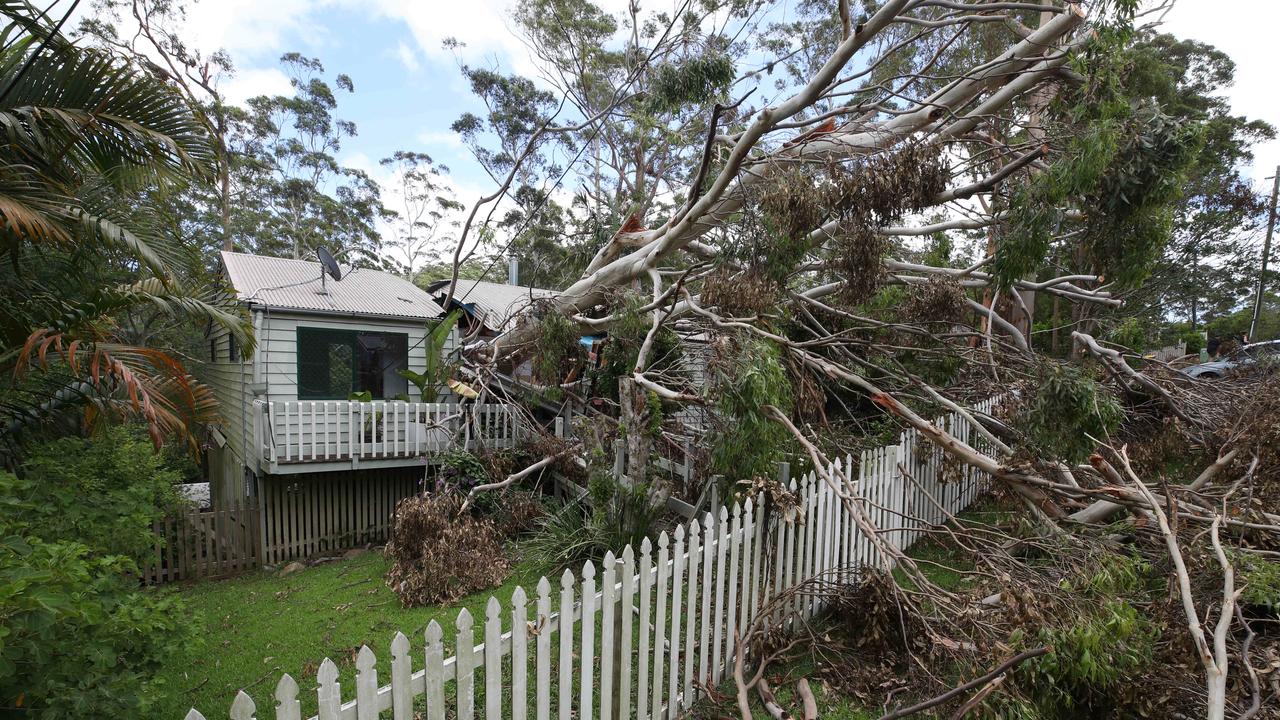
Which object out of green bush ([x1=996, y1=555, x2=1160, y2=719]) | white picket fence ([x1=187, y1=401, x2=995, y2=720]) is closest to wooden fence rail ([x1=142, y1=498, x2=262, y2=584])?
white picket fence ([x1=187, y1=401, x2=995, y2=720])

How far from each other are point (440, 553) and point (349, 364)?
6905mm

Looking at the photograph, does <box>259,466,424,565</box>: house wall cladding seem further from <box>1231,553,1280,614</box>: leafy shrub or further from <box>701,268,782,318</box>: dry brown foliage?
<box>1231,553,1280,614</box>: leafy shrub

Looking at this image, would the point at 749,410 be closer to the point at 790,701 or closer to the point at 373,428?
the point at 790,701

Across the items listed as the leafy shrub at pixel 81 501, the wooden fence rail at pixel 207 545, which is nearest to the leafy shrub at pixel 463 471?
the wooden fence rail at pixel 207 545

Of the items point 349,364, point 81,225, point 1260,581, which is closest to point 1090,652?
point 1260,581

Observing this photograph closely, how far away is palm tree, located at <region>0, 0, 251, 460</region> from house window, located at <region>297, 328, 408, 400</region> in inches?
239

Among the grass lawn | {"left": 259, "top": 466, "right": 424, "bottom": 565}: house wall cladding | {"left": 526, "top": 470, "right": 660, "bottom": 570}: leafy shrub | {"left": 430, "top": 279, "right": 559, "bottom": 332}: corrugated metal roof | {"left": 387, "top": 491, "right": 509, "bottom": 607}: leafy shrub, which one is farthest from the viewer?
{"left": 430, "top": 279, "right": 559, "bottom": 332}: corrugated metal roof

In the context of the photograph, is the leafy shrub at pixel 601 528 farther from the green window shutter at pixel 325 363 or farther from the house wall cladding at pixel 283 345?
the house wall cladding at pixel 283 345

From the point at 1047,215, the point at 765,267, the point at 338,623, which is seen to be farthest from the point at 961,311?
the point at 338,623

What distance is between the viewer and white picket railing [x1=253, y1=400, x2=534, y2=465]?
8656 mm

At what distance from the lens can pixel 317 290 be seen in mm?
11195

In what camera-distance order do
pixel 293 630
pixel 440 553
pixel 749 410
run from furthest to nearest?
pixel 440 553 → pixel 293 630 → pixel 749 410

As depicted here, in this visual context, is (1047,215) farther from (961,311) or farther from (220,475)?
(220,475)

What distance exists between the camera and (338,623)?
5625mm
